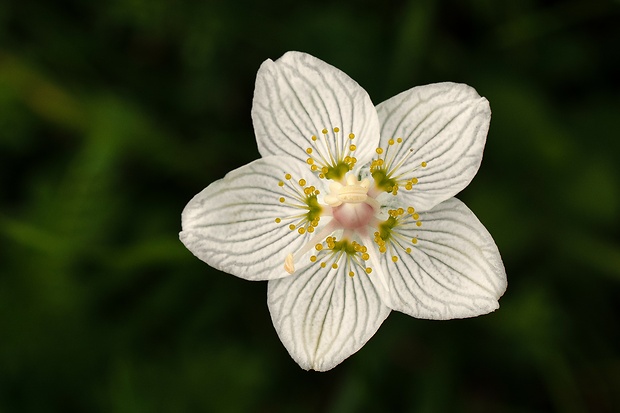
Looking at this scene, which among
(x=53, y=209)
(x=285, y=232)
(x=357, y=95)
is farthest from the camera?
(x=53, y=209)

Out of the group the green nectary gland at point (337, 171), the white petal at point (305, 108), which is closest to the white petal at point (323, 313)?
the green nectary gland at point (337, 171)

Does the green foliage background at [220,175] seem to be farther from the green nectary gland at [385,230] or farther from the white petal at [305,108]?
the white petal at [305,108]

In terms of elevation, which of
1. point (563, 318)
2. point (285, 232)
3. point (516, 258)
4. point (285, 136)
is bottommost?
point (563, 318)

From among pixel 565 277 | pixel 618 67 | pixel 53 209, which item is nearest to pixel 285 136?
pixel 53 209

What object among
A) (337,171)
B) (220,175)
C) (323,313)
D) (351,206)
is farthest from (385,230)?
(220,175)

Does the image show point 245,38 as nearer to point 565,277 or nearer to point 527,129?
point 527,129

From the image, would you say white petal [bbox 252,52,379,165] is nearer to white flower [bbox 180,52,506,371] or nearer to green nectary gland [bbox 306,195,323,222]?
white flower [bbox 180,52,506,371]
